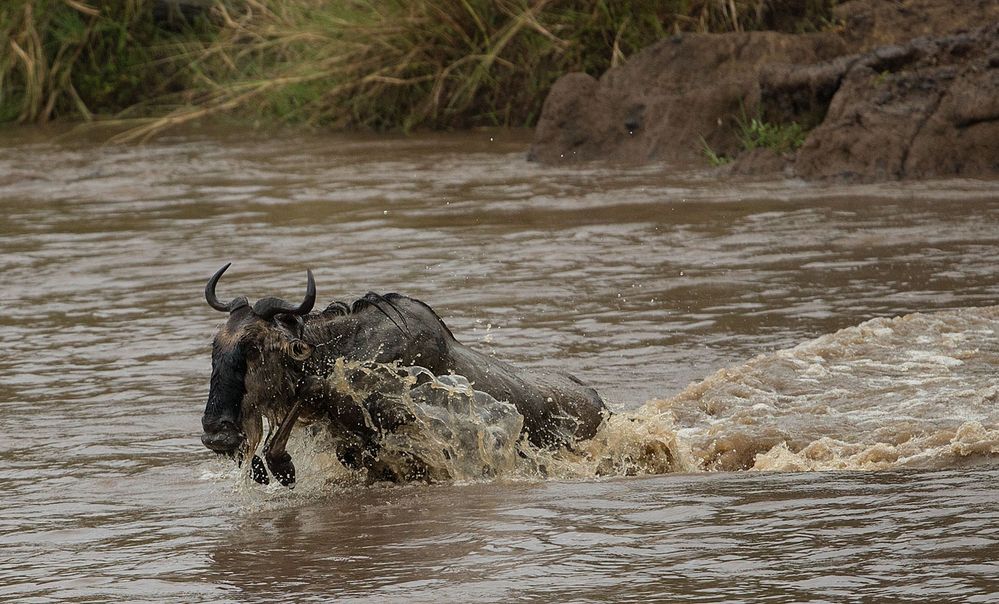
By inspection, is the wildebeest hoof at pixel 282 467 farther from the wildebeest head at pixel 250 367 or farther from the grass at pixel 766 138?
the grass at pixel 766 138

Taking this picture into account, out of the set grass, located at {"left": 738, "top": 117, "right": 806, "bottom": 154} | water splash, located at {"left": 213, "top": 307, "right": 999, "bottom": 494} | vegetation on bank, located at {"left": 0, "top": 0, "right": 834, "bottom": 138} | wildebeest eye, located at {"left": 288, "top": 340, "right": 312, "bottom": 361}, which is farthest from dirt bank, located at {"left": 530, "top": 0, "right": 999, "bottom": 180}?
wildebeest eye, located at {"left": 288, "top": 340, "right": 312, "bottom": 361}

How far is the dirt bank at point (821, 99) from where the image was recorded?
13281 mm

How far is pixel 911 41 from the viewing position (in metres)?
14.3

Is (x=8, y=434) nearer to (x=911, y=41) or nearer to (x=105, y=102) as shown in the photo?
(x=911, y=41)

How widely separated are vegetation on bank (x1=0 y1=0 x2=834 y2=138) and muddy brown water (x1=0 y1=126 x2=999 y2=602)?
2.23 m

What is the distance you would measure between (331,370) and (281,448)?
34 centimetres

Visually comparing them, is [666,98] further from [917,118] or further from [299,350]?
[299,350]

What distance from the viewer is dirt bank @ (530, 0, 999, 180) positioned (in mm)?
13281

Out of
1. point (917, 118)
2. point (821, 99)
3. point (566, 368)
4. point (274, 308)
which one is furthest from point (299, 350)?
point (821, 99)

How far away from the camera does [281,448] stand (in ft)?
18.3

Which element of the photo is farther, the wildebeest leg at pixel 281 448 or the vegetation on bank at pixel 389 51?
the vegetation on bank at pixel 389 51

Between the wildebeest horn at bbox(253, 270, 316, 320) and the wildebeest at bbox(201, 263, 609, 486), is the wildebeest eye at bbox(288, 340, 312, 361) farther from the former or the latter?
the wildebeest horn at bbox(253, 270, 316, 320)

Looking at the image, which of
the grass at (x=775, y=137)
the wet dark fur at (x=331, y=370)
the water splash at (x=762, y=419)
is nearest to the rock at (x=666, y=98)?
the grass at (x=775, y=137)

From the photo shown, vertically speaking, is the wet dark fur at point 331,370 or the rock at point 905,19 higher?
the rock at point 905,19
